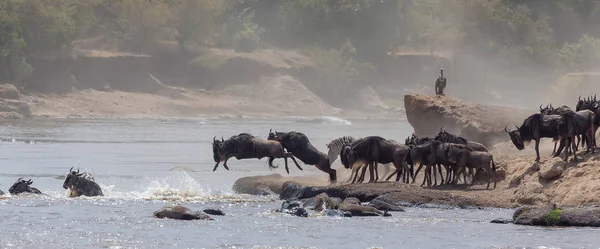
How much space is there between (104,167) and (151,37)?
5469 centimetres

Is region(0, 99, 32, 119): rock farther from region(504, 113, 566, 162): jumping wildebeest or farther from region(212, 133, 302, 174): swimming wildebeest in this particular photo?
region(504, 113, 566, 162): jumping wildebeest

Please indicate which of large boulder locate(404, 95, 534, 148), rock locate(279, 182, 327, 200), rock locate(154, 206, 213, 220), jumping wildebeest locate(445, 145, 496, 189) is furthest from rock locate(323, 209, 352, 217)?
large boulder locate(404, 95, 534, 148)

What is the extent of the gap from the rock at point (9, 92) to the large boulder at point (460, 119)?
4134cm

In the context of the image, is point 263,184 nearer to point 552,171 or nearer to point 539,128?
point 539,128

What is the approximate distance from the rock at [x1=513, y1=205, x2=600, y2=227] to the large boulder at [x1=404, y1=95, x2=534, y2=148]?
1008 centimetres

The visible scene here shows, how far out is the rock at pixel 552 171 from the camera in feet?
88.5

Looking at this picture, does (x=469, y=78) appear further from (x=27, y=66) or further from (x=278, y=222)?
(x=278, y=222)

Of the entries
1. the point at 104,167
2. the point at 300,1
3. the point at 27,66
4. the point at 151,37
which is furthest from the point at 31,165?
the point at 300,1

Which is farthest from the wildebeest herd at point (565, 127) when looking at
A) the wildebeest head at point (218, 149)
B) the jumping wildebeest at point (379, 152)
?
the wildebeest head at point (218, 149)

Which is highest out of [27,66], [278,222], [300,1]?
[300,1]

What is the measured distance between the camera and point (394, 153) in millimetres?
28812

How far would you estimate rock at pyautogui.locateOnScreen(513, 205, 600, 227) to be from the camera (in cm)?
2322

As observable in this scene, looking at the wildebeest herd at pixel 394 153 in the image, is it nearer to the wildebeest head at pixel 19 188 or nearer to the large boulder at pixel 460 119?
the large boulder at pixel 460 119

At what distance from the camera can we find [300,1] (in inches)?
4163
